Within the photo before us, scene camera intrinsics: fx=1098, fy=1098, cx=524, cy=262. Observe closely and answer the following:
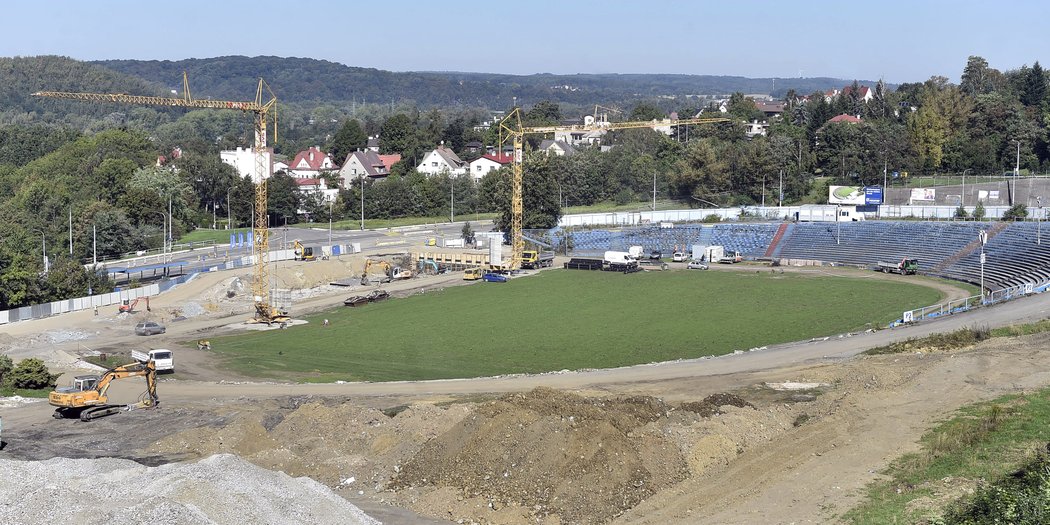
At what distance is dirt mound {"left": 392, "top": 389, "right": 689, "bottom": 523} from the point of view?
2528cm

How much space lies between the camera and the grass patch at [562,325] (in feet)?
151

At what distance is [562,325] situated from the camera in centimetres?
5481

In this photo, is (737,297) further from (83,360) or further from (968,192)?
(968,192)

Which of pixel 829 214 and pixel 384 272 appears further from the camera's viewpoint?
pixel 829 214

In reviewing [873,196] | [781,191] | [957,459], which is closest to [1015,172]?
[781,191]

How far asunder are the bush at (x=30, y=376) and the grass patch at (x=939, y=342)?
31.4m

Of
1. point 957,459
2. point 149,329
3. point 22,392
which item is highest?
point 957,459

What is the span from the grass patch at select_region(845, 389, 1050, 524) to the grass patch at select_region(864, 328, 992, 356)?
1133cm

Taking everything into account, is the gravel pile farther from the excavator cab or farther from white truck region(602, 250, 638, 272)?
white truck region(602, 250, 638, 272)

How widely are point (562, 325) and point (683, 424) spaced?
80.9ft

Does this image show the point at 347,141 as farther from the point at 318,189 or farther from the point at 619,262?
the point at 619,262

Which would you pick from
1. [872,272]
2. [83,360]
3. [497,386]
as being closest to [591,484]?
[497,386]

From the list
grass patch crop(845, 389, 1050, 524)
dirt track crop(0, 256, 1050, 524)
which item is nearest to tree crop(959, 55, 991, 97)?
dirt track crop(0, 256, 1050, 524)

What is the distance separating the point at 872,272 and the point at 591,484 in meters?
51.2
